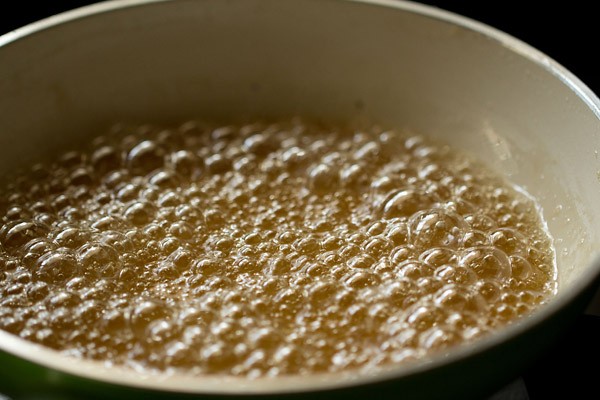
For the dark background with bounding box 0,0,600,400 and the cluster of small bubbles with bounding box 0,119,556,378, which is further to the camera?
the dark background with bounding box 0,0,600,400

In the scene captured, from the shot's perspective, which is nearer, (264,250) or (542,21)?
(264,250)

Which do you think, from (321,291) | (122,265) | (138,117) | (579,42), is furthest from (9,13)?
(579,42)

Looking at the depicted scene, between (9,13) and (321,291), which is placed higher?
(9,13)

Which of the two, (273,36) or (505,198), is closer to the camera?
(505,198)

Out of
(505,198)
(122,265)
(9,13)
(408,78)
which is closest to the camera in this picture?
(122,265)

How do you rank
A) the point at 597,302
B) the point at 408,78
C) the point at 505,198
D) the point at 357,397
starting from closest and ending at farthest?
the point at 357,397
the point at 597,302
the point at 505,198
the point at 408,78

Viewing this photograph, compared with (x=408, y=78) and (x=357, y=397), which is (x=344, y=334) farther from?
(x=408, y=78)

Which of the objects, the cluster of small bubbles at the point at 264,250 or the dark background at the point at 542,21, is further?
the dark background at the point at 542,21
